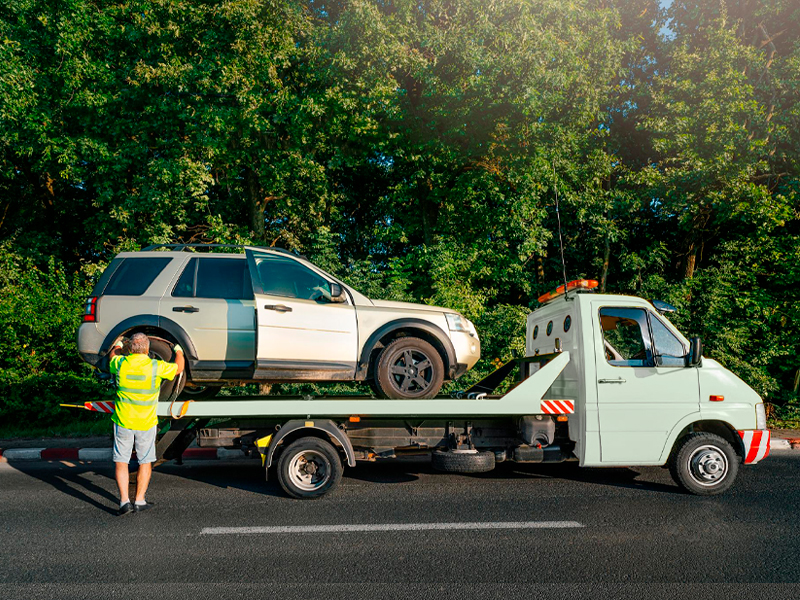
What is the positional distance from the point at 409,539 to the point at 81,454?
20.5 feet

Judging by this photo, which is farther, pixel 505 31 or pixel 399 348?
pixel 505 31

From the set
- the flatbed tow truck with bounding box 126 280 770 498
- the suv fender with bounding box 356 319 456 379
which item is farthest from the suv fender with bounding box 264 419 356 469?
the suv fender with bounding box 356 319 456 379

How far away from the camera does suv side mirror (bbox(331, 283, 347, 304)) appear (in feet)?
21.4

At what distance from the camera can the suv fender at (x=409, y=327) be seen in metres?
6.52

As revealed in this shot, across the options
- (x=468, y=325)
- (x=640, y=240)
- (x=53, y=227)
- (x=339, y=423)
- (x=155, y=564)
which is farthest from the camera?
(x=53, y=227)

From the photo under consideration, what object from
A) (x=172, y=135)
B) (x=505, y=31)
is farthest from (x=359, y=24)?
(x=172, y=135)

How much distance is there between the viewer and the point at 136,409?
5613mm

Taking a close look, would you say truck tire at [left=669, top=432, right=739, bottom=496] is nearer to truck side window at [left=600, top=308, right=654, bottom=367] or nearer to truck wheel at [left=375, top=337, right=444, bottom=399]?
truck side window at [left=600, top=308, right=654, bottom=367]

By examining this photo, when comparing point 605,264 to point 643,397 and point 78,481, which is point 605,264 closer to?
point 643,397

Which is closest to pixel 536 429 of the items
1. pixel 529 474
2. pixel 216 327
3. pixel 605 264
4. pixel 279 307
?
pixel 529 474

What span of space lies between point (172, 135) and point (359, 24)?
203 inches

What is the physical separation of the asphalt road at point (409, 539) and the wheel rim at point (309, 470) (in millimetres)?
212

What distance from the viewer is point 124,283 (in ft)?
20.9

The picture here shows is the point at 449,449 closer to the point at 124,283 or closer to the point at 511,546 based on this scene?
the point at 511,546
